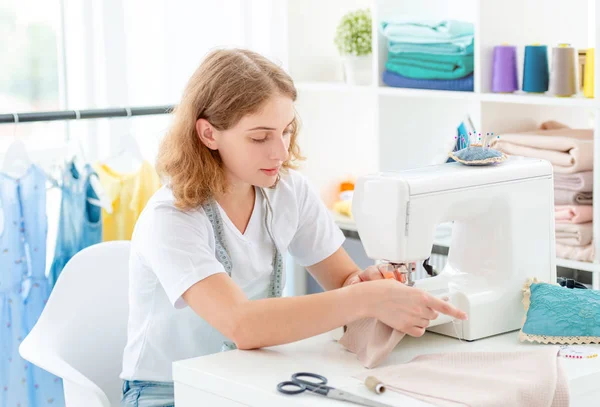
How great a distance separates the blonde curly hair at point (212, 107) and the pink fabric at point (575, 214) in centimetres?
95

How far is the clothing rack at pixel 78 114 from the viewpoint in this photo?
92.4 inches

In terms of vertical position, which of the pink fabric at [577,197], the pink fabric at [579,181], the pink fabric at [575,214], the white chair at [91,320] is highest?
the pink fabric at [579,181]

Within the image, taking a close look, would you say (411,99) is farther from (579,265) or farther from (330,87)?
(579,265)

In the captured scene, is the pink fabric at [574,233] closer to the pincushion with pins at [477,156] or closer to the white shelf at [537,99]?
the white shelf at [537,99]

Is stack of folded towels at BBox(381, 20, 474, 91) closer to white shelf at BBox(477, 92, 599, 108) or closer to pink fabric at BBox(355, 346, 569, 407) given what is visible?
white shelf at BBox(477, 92, 599, 108)

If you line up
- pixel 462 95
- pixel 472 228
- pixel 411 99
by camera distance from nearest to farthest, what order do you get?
pixel 472 228 < pixel 462 95 < pixel 411 99

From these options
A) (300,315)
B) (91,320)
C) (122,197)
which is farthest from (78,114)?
(300,315)

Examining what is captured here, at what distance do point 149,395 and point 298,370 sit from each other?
440mm

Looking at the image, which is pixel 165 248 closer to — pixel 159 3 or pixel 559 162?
pixel 559 162

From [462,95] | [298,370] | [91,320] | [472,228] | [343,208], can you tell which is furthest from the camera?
[343,208]

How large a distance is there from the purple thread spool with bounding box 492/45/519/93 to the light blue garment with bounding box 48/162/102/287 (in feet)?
3.68

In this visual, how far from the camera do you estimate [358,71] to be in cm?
309

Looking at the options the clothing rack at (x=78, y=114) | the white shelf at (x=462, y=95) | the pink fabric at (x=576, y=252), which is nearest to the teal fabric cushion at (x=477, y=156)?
the white shelf at (x=462, y=95)

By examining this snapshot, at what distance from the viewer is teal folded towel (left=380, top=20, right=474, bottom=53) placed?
2676 mm
